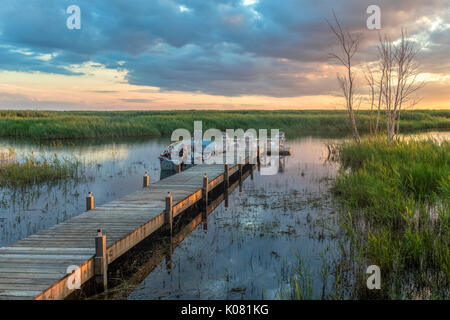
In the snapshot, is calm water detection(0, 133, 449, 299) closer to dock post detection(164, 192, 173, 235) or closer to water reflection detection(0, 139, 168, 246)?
water reflection detection(0, 139, 168, 246)

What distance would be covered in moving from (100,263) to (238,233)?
13.6 ft

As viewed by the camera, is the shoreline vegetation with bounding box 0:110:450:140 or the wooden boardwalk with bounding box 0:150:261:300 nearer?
the wooden boardwalk with bounding box 0:150:261:300

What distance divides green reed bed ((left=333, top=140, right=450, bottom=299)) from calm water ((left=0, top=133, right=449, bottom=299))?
0.69 m

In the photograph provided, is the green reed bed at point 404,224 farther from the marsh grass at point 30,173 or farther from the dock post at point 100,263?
the marsh grass at point 30,173

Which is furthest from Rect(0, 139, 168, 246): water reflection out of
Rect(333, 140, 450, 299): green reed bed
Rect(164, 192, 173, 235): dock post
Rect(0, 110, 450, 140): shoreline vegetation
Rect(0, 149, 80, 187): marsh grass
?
Rect(0, 110, 450, 140): shoreline vegetation

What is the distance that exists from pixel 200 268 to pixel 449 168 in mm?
7970

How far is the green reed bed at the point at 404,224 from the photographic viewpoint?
6.12 metres

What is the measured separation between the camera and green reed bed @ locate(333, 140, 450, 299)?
6120 mm

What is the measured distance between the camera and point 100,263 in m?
6.20

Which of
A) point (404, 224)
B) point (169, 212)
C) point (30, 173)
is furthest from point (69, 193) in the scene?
point (404, 224)

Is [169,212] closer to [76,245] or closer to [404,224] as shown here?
[76,245]

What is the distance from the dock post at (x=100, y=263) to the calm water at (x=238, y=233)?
53cm

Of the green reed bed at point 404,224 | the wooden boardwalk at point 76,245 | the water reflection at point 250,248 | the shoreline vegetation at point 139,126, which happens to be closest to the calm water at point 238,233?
the water reflection at point 250,248

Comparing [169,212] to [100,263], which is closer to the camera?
[100,263]
